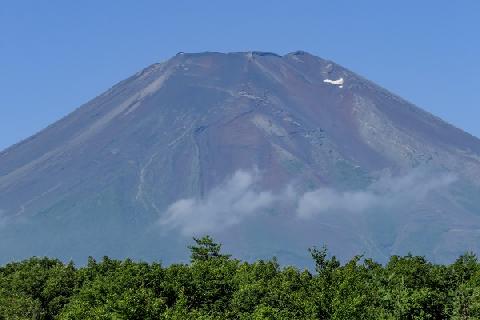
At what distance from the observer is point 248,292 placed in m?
75.9

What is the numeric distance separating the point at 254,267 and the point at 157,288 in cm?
1677

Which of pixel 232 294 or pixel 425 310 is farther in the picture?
pixel 232 294

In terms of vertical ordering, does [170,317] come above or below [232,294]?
below

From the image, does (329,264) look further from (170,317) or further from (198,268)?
(170,317)

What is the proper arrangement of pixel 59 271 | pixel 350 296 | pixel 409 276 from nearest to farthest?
1. pixel 350 296
2. pixel 409 276
3. pixel 59 271

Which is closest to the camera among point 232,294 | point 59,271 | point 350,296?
point 350,296

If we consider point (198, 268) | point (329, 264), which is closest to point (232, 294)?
point (198, 268)

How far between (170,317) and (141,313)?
279 centimetres

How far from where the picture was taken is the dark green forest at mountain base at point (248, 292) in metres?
65.0

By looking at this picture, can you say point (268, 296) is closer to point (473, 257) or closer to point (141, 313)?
point (141, 313)

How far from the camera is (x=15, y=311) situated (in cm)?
8350

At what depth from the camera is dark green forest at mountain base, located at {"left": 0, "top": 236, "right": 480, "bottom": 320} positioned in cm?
6500

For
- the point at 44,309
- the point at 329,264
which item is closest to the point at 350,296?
A: the point at 329,264

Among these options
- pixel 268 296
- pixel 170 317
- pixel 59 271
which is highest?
pixel 59 271
